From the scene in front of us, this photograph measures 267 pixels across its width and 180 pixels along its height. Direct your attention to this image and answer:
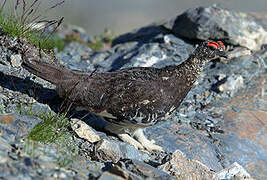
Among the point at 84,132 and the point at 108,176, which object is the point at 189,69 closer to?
the point at 84,132

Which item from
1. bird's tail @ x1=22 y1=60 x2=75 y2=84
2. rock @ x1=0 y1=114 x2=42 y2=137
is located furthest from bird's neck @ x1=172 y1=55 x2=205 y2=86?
rock @ x1=0 y1=114 x2=42 y2=137

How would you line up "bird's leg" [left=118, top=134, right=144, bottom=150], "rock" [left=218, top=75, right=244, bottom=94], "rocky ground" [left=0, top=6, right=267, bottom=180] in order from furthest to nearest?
"rock" [left=218, top=75, right=244, bottom=94] → "bird's leg" [left=118, top=134, right=144, bottom=150] → "rocky ground" [left=0, top=6, right=267, bottom=180]

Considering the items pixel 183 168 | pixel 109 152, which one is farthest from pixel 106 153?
pixel 183 168

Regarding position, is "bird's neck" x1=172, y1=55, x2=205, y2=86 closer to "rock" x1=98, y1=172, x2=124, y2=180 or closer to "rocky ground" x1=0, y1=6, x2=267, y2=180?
"rocky ground" x1=0, y1=6, x2=267, y2=180

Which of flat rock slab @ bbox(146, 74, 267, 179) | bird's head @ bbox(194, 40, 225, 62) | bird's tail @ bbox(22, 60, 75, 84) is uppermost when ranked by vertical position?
bird's head @ bbox(194, 40, 225, 62)

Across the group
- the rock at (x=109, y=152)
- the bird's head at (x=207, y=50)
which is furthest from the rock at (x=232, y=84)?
the rock at (x=109, y=152)

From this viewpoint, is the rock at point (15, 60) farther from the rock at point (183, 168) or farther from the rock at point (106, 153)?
the rock at point (183, 168)

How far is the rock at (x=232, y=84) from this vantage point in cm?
738

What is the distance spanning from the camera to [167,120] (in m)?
6.58

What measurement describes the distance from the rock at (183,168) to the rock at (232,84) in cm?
283

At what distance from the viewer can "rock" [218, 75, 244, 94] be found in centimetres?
738

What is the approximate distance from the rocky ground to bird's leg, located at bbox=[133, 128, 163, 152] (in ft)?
0.37

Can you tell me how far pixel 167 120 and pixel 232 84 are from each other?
1.64 metres

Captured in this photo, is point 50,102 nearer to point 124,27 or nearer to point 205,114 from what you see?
point 205,114
